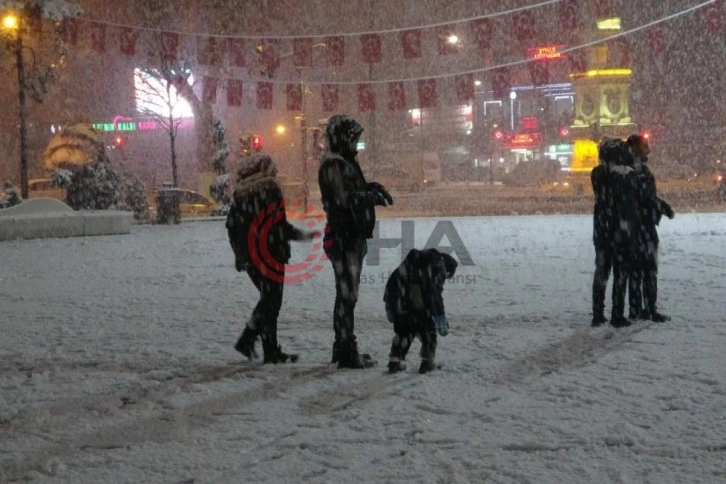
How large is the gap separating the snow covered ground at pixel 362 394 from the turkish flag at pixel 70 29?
46.0 feet

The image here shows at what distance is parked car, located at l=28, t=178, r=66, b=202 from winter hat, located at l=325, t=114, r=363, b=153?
28128 mm

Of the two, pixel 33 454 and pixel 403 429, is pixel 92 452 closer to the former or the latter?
pixel 33 454

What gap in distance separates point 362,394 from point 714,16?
1561cm

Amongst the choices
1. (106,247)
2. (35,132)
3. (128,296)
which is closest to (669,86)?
(35,132)

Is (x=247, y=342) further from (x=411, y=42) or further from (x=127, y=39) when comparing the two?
(x=127, y=39)

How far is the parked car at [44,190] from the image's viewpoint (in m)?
32.7

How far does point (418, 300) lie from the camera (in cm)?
587

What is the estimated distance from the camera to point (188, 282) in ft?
38.1

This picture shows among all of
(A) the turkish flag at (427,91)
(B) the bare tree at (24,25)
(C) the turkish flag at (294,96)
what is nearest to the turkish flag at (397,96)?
(A) the turkish flag at (427,91)

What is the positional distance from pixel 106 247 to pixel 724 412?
14666 millimetres

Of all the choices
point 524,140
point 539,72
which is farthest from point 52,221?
point 524,140

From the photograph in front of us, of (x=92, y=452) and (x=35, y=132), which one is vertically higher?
(x=35, y=132)

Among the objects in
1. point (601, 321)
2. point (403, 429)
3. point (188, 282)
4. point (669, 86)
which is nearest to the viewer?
point (403, 429)

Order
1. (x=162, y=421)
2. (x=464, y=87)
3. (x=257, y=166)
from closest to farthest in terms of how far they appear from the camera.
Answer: (x=162, y=421) < (x=257, y=166) < (x=464, y=87)
